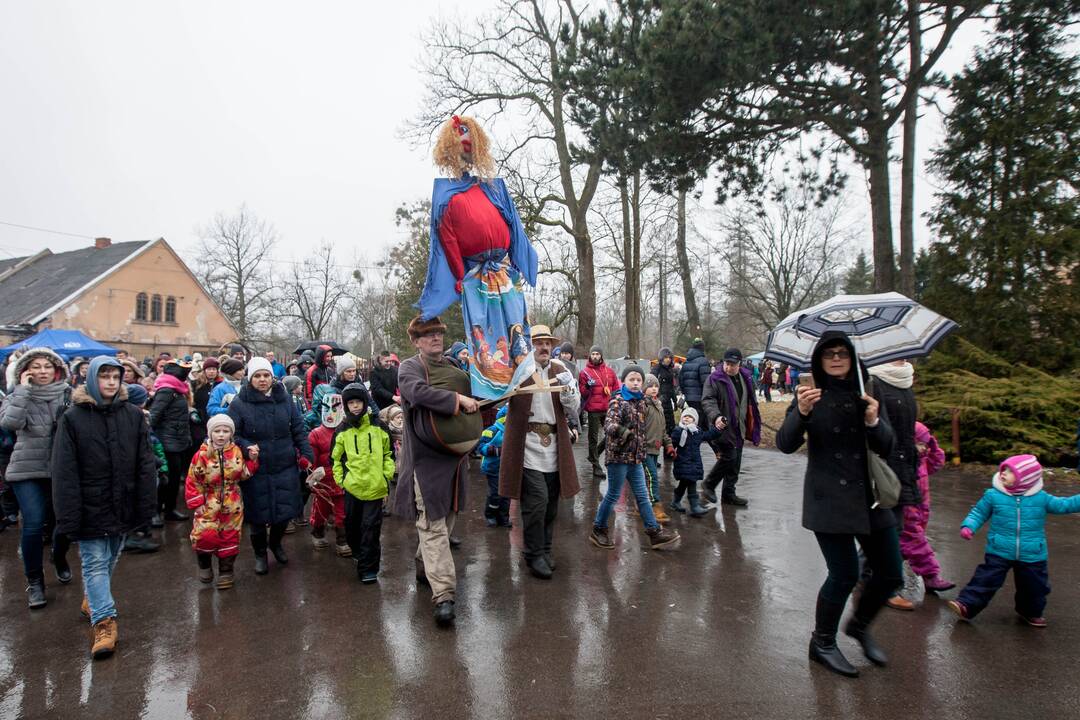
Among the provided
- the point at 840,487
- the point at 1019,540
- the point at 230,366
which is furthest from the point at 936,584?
the point at 230,366

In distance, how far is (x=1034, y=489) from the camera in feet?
12.9

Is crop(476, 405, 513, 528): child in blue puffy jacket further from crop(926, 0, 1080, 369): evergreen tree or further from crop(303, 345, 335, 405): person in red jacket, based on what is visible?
crop(926, 0, 1080, 369): evergreen tree

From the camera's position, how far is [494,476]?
23.5ft

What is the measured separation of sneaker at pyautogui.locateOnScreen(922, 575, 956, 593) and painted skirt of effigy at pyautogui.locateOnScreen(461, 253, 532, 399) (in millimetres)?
3365

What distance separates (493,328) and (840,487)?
2387 mm

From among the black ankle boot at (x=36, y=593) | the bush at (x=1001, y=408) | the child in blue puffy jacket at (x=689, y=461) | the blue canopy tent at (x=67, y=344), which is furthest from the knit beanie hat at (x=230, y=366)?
the blue canopy tent at (x=67, y=344)

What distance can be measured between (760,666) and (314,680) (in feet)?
8.26

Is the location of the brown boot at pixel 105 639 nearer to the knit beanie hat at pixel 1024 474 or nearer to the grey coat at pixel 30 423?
the grey coat at pixel 30 423

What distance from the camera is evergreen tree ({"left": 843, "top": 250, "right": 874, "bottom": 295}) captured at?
3640cm

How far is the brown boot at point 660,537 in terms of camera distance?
18.2 feet

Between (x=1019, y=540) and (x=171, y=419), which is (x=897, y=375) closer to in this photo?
(x=1019, y=540)

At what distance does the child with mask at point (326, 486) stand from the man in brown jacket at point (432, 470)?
156 cm

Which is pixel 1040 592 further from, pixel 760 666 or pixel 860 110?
pixel 860 110

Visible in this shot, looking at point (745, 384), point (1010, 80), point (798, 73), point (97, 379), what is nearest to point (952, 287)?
point (1010, 80)
